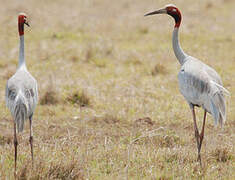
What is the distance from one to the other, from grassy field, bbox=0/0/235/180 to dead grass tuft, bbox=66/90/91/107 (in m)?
0.02

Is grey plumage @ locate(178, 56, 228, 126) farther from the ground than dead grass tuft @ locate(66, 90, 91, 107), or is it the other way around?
grey plumage @ locate(178, 56, 228, 126)

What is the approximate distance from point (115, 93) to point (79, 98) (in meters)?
0.88

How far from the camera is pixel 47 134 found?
7.79m

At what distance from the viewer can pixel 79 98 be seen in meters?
9.48

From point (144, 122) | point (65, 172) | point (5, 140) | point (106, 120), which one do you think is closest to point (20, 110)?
point (65, 172)

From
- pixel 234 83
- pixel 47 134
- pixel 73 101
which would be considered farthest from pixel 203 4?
pixel 47 134

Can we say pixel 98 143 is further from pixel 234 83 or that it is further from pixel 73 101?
pixel 234 83

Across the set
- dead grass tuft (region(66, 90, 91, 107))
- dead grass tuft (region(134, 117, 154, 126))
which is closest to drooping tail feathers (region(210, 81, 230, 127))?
dead grass tuft (region(134, 117, 154, 126))

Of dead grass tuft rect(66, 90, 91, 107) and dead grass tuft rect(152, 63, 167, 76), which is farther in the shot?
dead grass tuft rect(152, 63, 167, 76)

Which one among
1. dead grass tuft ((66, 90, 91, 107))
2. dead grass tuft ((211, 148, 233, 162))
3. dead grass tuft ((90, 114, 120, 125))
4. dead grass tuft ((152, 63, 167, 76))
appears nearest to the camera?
dead grass tuft ((211, 148, 233, 162))

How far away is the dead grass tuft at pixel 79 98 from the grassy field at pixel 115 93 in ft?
0.06

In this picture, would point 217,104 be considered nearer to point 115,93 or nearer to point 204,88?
point 204,88

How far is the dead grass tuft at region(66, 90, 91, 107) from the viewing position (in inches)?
371

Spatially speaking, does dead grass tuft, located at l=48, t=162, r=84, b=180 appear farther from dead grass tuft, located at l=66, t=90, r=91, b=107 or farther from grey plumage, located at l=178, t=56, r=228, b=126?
dead grass tuft, located at l=66, t=90, r=91, b=107
